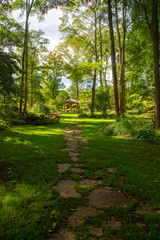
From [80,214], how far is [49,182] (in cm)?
97

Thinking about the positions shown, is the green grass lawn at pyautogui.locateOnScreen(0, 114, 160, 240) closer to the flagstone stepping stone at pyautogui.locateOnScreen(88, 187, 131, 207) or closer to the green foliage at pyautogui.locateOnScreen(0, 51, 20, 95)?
the flagstone stepping stone at pyautogui.locateOnScreen(88, 187, 131, 207)

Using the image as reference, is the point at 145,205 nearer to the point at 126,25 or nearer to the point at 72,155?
the point at 72,155

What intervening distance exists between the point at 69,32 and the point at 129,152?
641 inches

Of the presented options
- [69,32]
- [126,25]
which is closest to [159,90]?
[126,25]

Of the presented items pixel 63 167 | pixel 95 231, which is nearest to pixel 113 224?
pixel 95 231

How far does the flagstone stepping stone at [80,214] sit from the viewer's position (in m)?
1.85

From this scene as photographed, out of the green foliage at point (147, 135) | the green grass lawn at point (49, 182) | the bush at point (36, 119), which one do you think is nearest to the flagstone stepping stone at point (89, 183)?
the green grass lawn at point (49, 182)

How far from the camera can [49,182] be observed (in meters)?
2.79

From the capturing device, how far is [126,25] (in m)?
11.6

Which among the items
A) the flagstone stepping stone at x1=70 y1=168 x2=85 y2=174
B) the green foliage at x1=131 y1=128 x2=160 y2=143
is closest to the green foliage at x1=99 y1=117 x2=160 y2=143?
the green foliage at x1=131 y1=128 x2=160 y2=143

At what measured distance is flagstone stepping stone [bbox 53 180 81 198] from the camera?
2436 millimetres

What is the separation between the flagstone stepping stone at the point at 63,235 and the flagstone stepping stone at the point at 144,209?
0.95 m

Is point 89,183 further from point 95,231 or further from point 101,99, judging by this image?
point 101,99

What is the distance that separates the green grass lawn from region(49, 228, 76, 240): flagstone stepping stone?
74 mm
